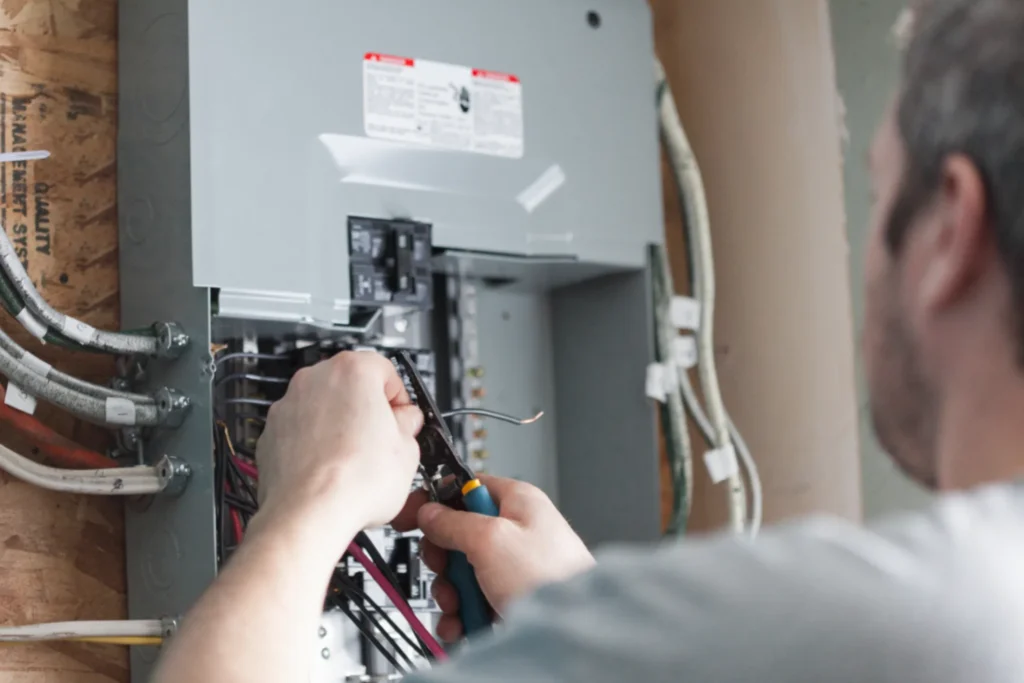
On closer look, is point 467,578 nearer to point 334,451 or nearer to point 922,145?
point 334,451

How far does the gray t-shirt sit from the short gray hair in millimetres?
138

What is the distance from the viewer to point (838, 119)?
178 cm

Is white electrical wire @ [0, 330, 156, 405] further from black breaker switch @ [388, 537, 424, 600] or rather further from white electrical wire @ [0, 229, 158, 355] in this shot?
black breaker switch @ [388, 537, 424, 600]

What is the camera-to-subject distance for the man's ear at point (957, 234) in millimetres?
607

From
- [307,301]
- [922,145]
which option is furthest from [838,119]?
[922,145]

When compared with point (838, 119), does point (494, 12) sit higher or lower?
higher

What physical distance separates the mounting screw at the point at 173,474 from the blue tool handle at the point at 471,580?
0.40m

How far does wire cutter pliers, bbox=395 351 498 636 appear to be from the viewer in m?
1.08

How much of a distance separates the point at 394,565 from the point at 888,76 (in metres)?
0.95

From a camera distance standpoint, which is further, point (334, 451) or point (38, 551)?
point (38, 551)

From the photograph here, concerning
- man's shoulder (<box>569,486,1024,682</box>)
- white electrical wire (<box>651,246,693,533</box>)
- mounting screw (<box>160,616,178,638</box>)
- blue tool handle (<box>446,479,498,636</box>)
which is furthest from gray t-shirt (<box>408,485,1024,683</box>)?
white electrical wire (<box>651,246,693,533</box>)

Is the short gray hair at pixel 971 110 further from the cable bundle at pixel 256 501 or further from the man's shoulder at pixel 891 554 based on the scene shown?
the cable bundle at pixel 256 501

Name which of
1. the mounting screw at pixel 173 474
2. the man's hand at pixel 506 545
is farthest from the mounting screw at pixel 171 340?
the man's hand at pixel 506 545

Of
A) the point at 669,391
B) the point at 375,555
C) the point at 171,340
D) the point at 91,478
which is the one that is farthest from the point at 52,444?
the point at 669,391
